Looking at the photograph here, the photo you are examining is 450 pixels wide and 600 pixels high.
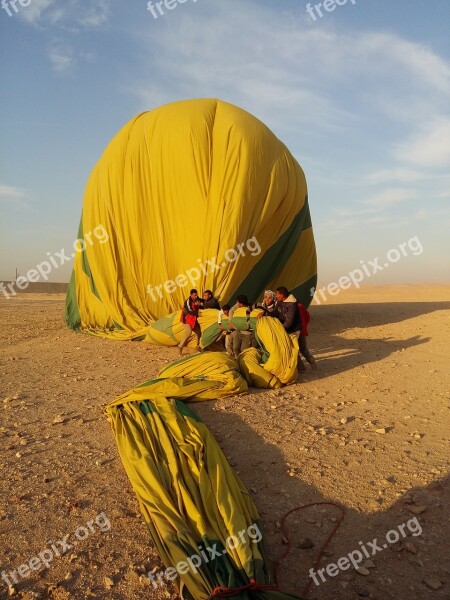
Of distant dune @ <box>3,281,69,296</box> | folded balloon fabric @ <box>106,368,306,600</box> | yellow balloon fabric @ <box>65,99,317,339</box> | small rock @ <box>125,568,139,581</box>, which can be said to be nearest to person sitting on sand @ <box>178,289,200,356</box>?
yellow balloon fabric @ <box>65,99,317,339</box>

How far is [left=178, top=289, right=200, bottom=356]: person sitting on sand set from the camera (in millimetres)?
9016

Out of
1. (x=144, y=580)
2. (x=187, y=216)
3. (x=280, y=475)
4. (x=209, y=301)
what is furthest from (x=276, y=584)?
(x=187, y=216)

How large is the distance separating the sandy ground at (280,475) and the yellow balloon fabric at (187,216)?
2907 mm

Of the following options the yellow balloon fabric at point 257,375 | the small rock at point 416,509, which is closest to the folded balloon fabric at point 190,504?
the small rock at point 416,509

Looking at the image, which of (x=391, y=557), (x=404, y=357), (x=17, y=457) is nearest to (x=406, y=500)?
(x=391, y=557)

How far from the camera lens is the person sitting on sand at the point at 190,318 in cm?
902

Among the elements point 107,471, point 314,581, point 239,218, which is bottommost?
point 314,581

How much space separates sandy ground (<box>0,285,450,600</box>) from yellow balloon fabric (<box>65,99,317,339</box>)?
2.91 metres

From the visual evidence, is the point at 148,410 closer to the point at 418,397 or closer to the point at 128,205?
the point at 418,397

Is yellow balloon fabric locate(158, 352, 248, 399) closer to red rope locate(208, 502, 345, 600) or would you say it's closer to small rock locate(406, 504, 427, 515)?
red rope locate(208, 502, 345, 600)

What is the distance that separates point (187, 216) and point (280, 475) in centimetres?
698

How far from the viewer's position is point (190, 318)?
9047 mm

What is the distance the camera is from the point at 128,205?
10695 millimetres

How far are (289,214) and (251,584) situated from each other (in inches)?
355
